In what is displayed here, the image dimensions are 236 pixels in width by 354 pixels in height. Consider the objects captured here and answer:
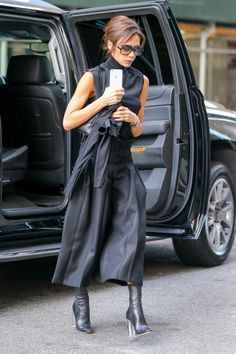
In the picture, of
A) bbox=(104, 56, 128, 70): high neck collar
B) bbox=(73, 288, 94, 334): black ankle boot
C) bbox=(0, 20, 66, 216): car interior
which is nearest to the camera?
bbox=(104, 56, 128, 70): high neck collar

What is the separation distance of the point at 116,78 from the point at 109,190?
2.16ft

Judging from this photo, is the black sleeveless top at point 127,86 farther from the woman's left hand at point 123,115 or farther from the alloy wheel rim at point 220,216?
the alloy wheel rim at point 220,216

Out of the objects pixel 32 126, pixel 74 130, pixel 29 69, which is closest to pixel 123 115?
pixel 74 130

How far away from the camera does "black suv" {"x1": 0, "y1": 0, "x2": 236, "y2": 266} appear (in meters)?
5.51

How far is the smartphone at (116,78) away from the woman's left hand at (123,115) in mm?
131

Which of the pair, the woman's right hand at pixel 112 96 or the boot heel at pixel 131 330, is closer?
the woman's right hand at pixel 112 96

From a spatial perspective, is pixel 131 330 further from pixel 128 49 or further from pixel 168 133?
pixel 168 133

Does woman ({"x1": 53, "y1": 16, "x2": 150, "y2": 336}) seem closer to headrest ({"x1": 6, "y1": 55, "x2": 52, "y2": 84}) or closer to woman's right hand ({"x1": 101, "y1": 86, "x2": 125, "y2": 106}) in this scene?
woman's right hand ({"x1": 101, "y1": 86, "x2": 125, "y2": 106})

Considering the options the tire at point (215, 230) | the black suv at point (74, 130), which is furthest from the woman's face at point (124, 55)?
the tire at point (215, 230)

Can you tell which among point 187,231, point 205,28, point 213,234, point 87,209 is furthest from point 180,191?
point 205,28

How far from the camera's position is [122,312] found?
17.1 ft

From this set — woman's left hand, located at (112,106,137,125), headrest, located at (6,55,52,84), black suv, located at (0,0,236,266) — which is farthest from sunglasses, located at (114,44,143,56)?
headrest, located at (6,55,52,84)

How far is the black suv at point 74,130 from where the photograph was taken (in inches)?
217

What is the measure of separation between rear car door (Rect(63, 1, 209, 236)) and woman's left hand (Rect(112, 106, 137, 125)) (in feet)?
4.36
